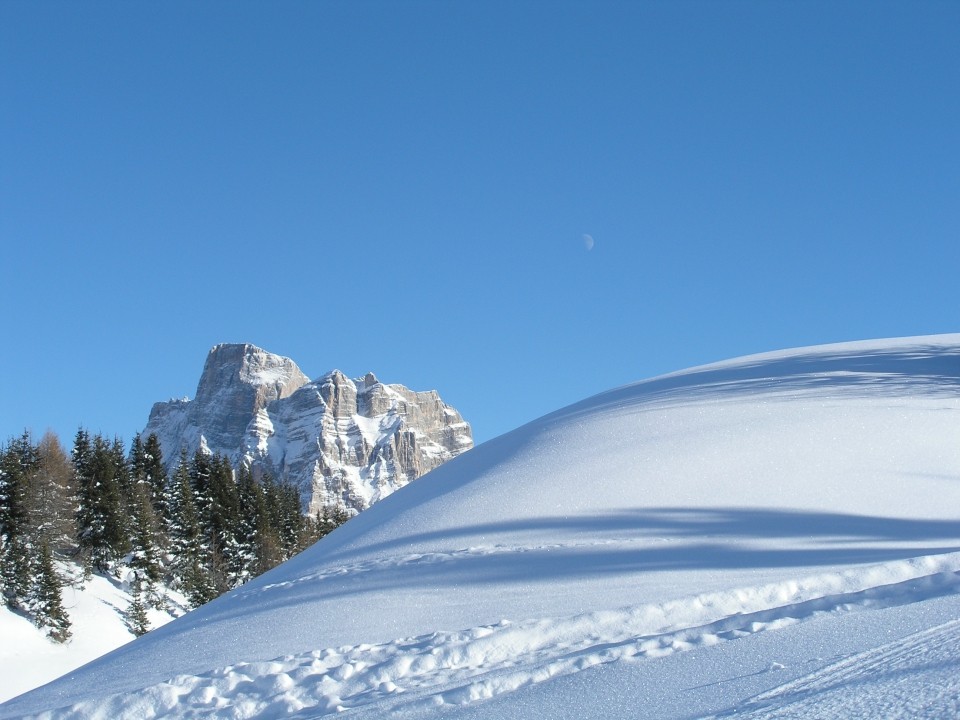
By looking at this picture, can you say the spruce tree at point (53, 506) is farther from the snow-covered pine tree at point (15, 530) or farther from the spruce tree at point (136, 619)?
the spruce tree at point (136, 619)

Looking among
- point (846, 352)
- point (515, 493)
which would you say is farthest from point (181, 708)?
point (846, 352)

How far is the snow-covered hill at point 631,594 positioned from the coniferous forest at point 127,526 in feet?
87.9

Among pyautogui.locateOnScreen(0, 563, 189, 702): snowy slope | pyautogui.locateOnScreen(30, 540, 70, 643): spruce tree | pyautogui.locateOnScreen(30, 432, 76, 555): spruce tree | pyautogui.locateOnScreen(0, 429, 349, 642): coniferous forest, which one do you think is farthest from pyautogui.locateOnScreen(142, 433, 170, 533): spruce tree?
pyautogui.locateOnScreen(30, 540, 70, 643): spruce tree

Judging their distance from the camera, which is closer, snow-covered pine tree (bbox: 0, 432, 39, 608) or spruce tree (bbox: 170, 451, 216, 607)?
snow-covered pine tree (bbox: 0, 432, 39, 608)

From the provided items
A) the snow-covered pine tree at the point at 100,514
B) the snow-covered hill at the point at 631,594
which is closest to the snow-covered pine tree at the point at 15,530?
the snow-covered pine tree at the point at 100,514

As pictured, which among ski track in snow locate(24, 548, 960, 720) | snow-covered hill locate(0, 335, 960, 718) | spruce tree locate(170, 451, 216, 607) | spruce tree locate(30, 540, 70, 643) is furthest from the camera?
spruce tree locate(170, 451, 216, 607)

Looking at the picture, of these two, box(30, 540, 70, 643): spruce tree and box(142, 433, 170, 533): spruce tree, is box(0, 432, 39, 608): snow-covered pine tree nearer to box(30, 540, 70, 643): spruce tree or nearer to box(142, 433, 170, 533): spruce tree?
box(30, 540, 70, 643): spruce tree

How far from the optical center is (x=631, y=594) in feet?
19.1

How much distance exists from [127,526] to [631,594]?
40832 millimetres

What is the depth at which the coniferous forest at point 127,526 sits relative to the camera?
32.5 m

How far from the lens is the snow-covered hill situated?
414 centimetres

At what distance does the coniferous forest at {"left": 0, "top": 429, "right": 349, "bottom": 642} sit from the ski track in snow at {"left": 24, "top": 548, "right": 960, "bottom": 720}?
30614 millimetres

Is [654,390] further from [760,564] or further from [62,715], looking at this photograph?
[62,715]

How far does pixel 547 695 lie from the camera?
4.28 m
